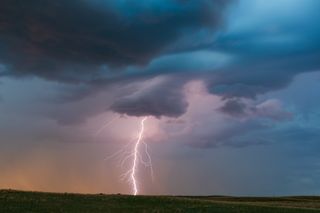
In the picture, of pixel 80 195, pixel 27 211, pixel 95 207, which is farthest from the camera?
pixel 80 195

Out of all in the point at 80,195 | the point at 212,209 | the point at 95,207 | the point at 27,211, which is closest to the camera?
the point at 27,211

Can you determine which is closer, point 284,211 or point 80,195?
point 284,211

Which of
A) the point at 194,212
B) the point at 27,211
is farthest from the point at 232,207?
the point at 27,211

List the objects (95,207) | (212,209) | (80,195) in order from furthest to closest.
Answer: (80,195) < (212,209) < (95,207)

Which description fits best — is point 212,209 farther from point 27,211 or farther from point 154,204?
point 27,211

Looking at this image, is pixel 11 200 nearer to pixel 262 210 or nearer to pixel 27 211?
pixel 27 211

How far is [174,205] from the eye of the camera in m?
47.6

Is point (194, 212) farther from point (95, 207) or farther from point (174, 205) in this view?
point (95, 207)

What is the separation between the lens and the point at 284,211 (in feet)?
157

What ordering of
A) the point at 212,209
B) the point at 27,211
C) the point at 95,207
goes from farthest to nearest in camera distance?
1. the point at 212,209
2. the point at 95,207
3. the point at 27,211

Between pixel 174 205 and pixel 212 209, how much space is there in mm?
3680

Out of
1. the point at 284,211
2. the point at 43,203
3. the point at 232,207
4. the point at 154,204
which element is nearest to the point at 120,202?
the point at 154,204

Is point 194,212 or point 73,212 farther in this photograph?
point 194,212

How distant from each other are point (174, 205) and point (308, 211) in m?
13.6
